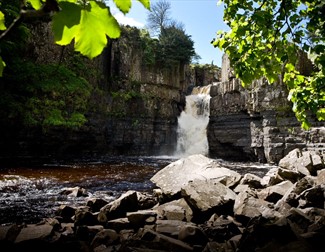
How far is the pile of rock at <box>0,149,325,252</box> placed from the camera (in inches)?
181

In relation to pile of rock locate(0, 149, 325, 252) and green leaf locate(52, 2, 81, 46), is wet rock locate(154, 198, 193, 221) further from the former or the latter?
green leaf locate(52, 2, 81, 46)

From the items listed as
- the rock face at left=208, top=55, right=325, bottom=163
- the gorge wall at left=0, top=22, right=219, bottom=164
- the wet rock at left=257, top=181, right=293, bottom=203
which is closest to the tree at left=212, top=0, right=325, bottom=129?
the wet rock at left=257, top=181, right=293, bottom=203

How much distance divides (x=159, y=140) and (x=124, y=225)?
86.5 ft

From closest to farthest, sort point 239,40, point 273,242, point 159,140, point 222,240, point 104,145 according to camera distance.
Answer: point 273,242
point 239,40
point 222,240
point 104,145
point 159,140

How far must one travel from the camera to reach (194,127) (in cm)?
3284

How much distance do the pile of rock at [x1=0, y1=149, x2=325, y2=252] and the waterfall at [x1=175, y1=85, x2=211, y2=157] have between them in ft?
72.6

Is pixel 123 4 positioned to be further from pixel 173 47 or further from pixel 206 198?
pixel 173 47

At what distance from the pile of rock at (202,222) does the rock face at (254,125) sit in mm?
13662

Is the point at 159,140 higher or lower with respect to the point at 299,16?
lower

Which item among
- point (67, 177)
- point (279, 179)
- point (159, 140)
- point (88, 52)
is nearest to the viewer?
point (88, 52)

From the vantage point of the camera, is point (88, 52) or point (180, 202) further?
point (180, 202)

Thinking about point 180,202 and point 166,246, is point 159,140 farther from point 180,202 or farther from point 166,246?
point 166,246

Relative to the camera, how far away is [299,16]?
449 cm

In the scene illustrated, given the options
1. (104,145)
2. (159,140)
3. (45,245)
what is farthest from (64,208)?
(159,140)
